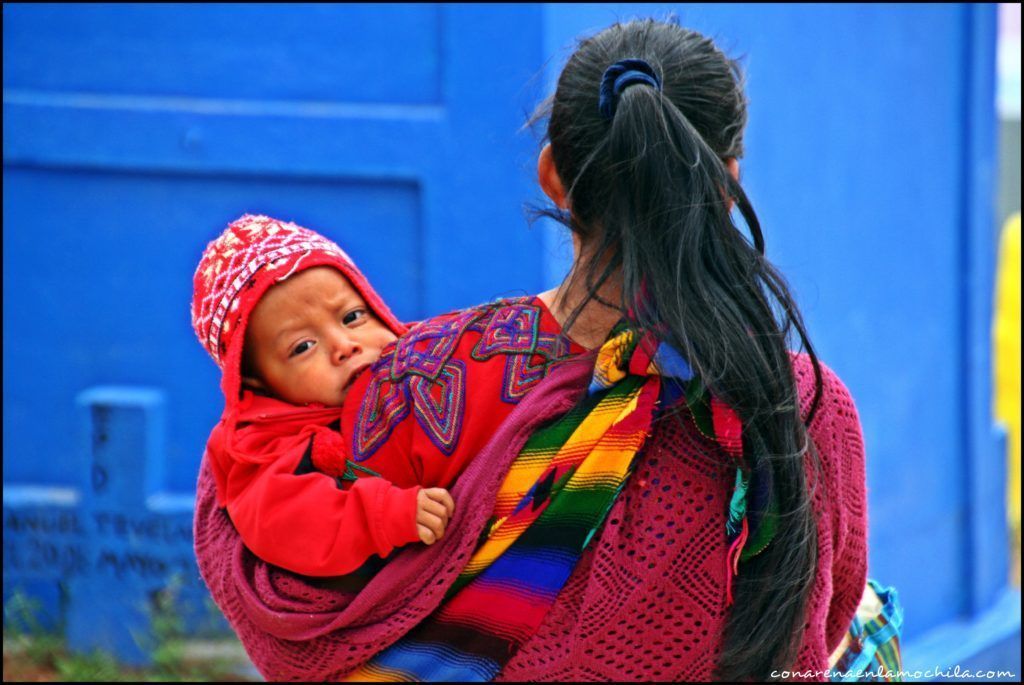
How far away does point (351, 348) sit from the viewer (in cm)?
204

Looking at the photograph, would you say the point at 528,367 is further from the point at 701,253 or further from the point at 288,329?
the point at 288,329

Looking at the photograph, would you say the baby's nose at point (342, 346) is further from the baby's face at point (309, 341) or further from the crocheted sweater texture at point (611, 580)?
the crocheted sweater texture at point (611, 580)

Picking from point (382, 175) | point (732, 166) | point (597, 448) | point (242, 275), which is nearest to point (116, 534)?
point (382, 175)

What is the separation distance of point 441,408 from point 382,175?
1.93 metres

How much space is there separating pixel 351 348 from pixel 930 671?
118 inches

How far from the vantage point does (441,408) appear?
5.97 ft

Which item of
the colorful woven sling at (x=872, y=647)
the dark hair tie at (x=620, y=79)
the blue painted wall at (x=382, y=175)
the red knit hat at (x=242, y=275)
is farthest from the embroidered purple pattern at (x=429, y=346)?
the blue painted wall at (x=382, y=175)

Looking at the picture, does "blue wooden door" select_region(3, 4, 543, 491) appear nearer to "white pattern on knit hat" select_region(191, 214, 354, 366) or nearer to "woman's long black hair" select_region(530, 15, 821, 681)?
"white pattern on knit hat" select_region(191, 214, 354, 366)

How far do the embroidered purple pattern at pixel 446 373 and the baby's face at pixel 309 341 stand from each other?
14 cm

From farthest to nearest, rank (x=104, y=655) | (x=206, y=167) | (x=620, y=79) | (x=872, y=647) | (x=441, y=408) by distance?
1. (x=104, y=655)
2. (x=206, y=167)
3. (x=872, y=647)
4. (x=441, y=408)
5. (x=620, y=79)

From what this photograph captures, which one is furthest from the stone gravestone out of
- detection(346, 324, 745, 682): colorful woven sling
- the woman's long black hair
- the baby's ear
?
the woman's long black hair

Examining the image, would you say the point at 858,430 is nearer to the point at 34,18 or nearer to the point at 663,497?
the point at 663,497

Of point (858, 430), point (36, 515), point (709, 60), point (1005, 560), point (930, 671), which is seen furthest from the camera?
point (1005, 560)

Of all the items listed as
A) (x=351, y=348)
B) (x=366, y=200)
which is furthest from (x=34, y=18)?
(x=351, y=348)
